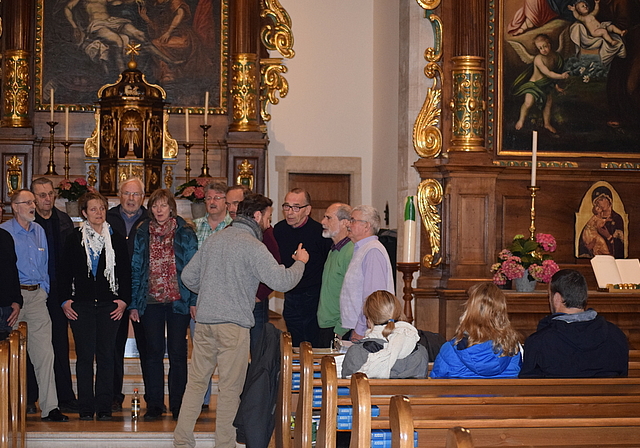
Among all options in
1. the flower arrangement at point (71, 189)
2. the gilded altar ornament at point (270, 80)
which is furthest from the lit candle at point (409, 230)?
the gilded altar ornament at point (270, 80)

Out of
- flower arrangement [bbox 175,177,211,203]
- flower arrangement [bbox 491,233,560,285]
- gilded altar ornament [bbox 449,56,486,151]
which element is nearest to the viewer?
flower arrangement [bbox 491,233,560,285]

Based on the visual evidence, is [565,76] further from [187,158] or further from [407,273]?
[187,158]

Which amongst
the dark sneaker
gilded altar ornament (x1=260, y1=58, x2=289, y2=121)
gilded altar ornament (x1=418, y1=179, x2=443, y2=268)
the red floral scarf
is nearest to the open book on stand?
gilded altar ornament (x1=418, y1=179, x2=443, y2=268)

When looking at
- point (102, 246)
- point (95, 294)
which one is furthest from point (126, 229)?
point (95, 294)

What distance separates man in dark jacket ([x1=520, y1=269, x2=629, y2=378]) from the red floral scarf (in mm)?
2673

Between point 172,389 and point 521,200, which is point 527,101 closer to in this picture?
point 521,200

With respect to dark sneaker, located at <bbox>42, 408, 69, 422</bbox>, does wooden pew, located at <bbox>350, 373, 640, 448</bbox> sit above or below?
above

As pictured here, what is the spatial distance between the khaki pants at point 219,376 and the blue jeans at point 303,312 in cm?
104

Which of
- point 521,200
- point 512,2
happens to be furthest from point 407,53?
point 521,200

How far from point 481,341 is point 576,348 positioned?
53 cm

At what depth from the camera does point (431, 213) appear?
8773 millimetres

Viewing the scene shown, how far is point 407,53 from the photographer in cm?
905

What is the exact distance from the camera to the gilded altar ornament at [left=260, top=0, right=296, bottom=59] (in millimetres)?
10648

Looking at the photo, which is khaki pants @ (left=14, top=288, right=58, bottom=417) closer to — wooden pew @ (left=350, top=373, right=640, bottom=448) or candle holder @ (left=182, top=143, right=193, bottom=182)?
wooden pew @ (left=350, top=373, right=640, bottom=448)
